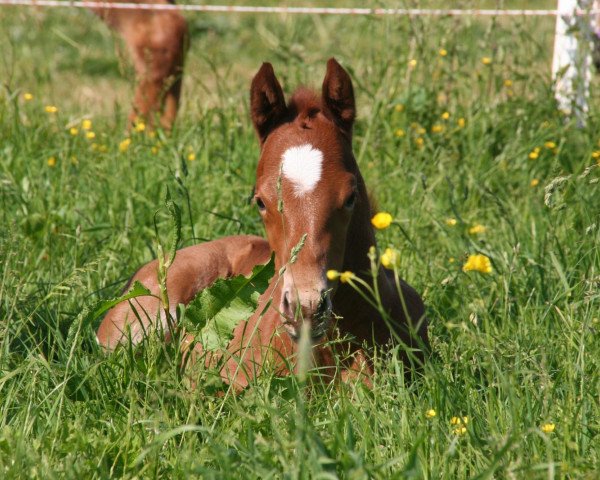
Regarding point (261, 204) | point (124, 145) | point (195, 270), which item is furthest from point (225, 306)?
point (124, 145)

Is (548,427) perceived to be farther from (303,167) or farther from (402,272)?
(402,272)

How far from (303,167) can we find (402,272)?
1.15m

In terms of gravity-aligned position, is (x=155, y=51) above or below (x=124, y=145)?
above

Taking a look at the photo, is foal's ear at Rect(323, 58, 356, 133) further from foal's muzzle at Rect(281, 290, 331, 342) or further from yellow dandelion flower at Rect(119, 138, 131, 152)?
yellow dandelion flower at Rect(119, 138, 131, 152)

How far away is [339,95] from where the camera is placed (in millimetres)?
3252

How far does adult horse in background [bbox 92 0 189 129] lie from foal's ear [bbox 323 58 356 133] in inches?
91.1

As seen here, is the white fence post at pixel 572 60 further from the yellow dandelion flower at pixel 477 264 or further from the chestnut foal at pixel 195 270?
the yellow dandelion flower at pixel 477 264

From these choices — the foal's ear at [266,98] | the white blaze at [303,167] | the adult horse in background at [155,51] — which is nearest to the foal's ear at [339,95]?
the foal's ear at [266,98]

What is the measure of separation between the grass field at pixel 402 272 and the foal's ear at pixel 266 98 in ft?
1.91

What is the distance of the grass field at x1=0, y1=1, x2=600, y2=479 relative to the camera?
2373 millimetres

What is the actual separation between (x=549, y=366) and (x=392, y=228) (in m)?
1.57

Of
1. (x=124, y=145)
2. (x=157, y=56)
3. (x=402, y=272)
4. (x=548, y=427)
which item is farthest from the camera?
(x=157, y=56)

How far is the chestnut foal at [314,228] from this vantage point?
2770 mm

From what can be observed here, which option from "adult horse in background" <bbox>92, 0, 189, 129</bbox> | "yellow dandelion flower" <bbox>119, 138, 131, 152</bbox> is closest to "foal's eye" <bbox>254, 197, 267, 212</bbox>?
"yellow dandelion flower" <bbox>119, 138, 131, 152</bbox>
